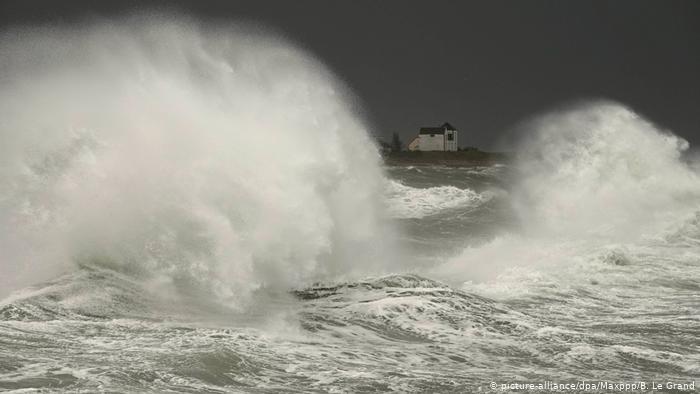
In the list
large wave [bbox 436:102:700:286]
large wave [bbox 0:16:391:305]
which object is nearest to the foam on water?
large wave [bbox 436:102:700:286]

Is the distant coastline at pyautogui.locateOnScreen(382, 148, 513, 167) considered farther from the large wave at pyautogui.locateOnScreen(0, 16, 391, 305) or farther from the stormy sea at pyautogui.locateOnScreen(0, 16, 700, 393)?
the large wave at pyautogui.locateOnScreen(0, 16, 391, 305)

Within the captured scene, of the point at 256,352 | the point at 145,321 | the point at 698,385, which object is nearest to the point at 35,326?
the point at 145,321

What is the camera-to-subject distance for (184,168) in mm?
11992

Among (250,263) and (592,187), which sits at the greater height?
(592,187)

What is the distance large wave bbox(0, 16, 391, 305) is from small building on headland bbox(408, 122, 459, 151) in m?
69.8

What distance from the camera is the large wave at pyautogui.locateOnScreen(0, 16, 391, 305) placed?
10.8 metres

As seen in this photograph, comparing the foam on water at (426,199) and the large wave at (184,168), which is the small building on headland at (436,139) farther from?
the large wave at (184,168)

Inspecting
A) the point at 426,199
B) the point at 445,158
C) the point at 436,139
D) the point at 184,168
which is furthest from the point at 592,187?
the point at 436,139

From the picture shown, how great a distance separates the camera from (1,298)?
361 inches

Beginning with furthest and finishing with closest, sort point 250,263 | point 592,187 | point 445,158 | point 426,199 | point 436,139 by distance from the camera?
point 436,139 < point 445,158 < point 426,199 < point 592,187 < point 250,263

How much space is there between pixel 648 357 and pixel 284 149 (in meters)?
7.23

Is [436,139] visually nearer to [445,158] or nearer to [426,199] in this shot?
[445,158]

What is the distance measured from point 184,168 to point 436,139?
75517mm

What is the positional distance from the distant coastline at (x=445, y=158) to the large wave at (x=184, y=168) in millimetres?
44271
